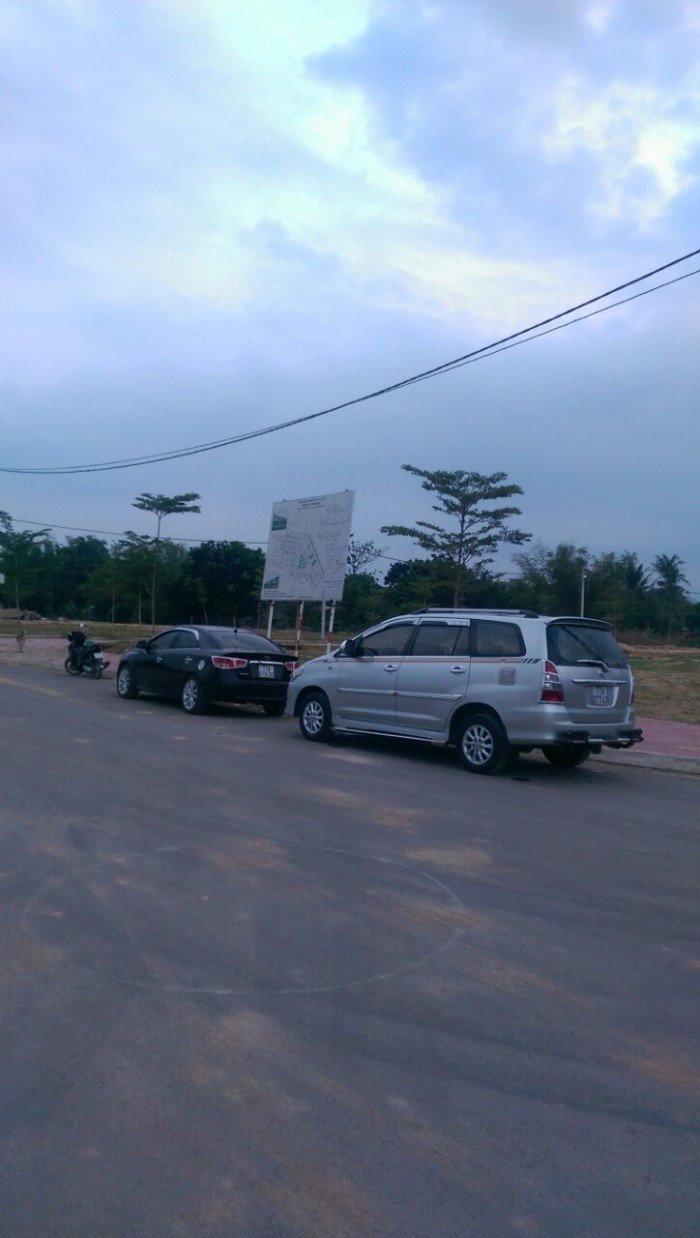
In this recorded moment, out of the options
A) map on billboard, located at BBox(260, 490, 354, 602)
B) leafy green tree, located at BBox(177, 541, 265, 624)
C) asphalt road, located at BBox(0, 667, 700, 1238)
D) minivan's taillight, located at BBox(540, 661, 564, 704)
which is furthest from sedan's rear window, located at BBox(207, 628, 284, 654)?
leafy green tree, located at BBox(177, 541, 265, 624)

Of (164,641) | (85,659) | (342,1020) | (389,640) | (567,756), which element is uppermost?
(389,640)

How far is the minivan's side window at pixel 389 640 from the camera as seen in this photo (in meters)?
12.7

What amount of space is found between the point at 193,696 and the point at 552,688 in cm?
718

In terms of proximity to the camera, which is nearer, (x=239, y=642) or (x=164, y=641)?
(x=239, y=642)

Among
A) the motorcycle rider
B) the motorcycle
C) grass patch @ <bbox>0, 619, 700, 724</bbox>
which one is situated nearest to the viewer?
grass patch @ <bbox>0, 619, 700, 724</bbox>

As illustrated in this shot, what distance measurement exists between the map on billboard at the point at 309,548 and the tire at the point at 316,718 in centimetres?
763

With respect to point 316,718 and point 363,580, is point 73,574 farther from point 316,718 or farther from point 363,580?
point 316,718

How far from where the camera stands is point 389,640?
12883mm

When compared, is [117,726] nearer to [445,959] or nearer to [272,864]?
[272,864]

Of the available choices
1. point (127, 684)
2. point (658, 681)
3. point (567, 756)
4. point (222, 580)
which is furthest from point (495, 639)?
point (222, 580)

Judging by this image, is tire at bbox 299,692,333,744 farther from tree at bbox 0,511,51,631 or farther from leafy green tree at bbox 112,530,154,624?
leafy green tree at bbox 112,530,154,624

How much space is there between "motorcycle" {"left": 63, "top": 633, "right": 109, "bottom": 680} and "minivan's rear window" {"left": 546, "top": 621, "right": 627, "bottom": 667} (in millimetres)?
14555

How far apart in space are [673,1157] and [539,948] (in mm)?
2037

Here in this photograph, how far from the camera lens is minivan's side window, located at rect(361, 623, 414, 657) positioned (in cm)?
1268
